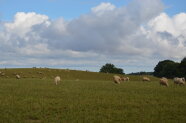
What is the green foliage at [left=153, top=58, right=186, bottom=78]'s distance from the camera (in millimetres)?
127188

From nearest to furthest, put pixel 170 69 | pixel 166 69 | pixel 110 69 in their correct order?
pixel 170 69 < pixel 166 69 < pixel 110 69

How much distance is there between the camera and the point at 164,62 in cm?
15400

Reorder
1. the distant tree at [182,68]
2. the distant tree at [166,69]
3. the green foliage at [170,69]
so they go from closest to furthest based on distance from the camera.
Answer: the distant tree at [182,68]
the green foliage at [170,69]
the distant tree at [166,69]

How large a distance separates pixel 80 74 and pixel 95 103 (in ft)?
297

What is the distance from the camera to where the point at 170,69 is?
137m

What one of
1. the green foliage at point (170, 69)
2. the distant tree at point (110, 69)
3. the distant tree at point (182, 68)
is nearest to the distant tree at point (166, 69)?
the green foliage at point (170, 69)

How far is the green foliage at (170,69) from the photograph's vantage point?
127188 mm

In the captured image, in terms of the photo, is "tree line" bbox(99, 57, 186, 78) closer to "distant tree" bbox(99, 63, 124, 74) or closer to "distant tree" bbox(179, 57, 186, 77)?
"distant tree" bbox(179, 57, 186, 77)

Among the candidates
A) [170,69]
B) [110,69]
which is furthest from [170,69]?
[110,69]

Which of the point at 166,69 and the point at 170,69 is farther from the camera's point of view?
the point at 166,69

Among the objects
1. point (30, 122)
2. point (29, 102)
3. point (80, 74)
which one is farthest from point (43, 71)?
point (30, 122)

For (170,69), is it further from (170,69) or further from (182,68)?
(182,68)

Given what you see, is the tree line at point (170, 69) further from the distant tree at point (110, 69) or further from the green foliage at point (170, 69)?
the distant tree at point (110, 69)

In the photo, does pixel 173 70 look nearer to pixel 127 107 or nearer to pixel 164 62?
pixel 164 62
